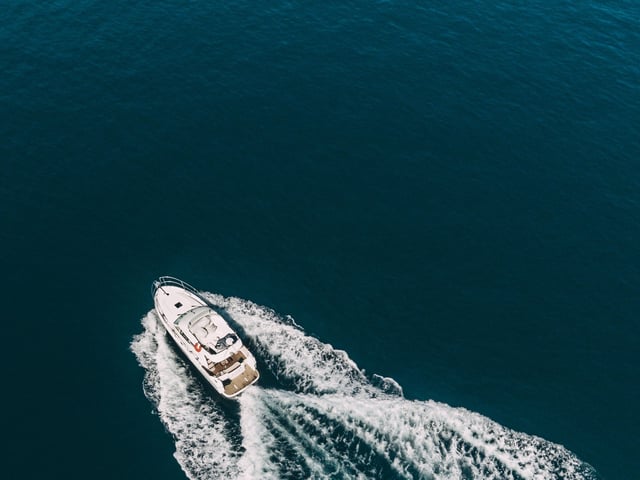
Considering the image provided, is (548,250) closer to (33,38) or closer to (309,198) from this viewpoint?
(309,198)

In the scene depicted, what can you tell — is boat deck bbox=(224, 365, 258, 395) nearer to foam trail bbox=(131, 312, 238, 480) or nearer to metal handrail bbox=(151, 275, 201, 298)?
foam trail bbox=(131, 312, 238, 480)

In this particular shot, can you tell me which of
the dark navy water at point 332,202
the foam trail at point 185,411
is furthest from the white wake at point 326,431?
the dark navy water at point 332,202

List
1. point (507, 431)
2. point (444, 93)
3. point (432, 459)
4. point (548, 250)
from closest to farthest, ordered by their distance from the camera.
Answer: point (432, 459) → point (507, 431) → point (548, 250) → point (444, 93)

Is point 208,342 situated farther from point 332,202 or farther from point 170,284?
point 332,202

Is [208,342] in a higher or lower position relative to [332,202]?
lower

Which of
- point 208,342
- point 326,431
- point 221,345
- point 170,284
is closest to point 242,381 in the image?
point 221,345

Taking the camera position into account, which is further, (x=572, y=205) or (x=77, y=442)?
(x=572, y=205)

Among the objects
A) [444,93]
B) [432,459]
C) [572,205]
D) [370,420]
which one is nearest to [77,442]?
[370,420]
